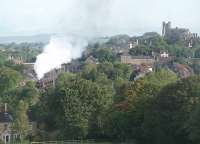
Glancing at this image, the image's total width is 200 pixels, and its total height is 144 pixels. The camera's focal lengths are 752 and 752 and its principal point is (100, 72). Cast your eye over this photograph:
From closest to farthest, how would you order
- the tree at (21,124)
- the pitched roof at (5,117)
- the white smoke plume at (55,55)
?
the tree at (21,124) < the pitched roof at (5,117) < the white smoke plume at (55,55)

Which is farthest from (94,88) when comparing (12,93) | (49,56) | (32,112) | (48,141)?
(49,56)

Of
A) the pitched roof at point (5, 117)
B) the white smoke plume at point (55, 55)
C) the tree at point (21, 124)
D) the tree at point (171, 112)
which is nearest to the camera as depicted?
the tree at point (171, 112)

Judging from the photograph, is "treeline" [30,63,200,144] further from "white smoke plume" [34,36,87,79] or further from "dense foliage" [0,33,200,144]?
"white smoke plume" [34,36,87,79]

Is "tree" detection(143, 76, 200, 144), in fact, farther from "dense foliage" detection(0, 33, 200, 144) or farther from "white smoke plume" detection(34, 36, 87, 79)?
"white smoke plume" detection(34, 36, 87, 79)

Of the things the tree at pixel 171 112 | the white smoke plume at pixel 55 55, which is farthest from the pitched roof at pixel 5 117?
the white smoke plume at pixel 55 55

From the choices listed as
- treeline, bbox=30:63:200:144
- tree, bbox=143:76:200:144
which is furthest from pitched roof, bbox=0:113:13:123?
tree, bbox=143:76:200:144

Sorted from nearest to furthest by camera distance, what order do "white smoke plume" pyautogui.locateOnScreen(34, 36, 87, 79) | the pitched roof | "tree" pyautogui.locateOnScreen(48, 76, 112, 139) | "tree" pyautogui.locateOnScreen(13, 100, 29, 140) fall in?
"tree" pyautogui.locateOnScreen(48, 76, 112, 139) → "tree" pyautogui.locateOnScreen(13, 100, 29, 140) → the pitched roof → "white smoke plume" pyautogui.locateOnScreen(34, 36, 87, 79)

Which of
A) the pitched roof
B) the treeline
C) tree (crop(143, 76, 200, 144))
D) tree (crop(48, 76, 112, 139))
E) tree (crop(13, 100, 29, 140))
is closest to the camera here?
tree (crop(143, 76, 200, 144))

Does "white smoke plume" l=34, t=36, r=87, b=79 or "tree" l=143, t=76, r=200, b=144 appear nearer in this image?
"tree" l=143, t=76, r=200, b=144

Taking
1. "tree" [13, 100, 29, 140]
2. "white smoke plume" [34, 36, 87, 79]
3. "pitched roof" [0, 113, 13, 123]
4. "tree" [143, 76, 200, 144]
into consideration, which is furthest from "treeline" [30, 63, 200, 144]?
"white smoke plume" [34, 36, 87, 79]

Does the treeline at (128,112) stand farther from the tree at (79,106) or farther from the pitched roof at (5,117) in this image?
the pitched roof at (5,117)

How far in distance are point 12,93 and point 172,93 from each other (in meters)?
28.5

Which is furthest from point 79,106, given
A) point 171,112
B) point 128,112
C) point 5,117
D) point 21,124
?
point 171,112

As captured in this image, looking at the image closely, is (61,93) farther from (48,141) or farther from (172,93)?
(172,93)
